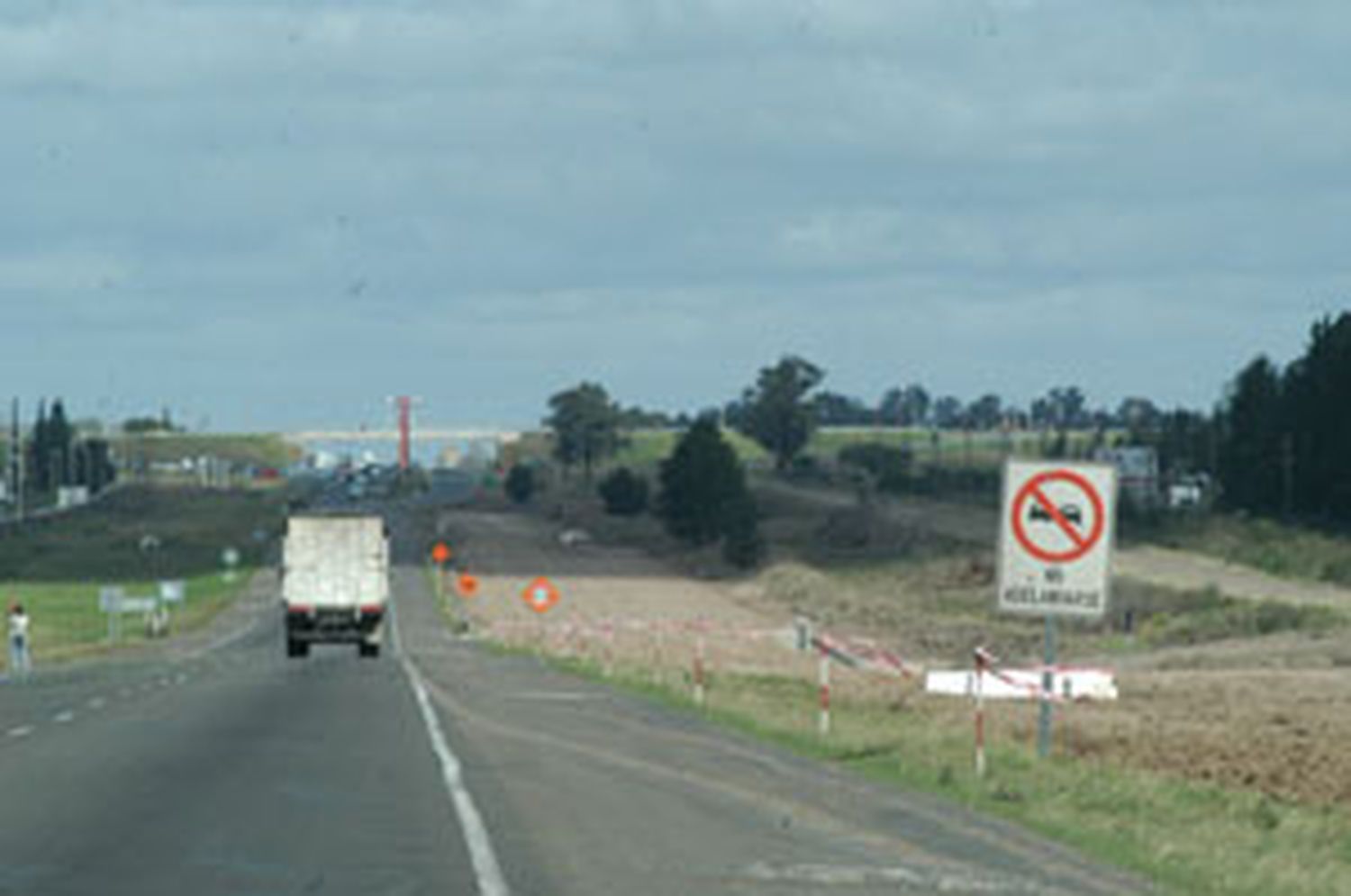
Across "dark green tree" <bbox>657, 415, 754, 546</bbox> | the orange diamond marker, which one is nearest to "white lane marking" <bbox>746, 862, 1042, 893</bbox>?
the orange diamond marker

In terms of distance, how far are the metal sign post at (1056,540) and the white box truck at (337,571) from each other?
138ft

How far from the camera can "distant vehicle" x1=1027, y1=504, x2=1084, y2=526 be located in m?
25.7

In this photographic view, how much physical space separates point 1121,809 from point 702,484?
14630cm

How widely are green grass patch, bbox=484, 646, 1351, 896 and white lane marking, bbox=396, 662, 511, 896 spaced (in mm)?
4333

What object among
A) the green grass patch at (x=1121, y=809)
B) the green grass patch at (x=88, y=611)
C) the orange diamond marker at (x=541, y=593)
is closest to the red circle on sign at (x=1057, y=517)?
the green grass patch at (x=1121, y=809)

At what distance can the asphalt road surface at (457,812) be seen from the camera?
16.7m

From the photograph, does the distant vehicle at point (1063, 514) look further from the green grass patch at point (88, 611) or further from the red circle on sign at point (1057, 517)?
the green grass patch at point (88, 611)

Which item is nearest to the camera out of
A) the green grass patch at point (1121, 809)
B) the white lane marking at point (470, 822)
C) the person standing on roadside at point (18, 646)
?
the white lane marking at point (470, 822)

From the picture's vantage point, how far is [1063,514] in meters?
25.8

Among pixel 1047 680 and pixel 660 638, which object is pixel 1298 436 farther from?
pixel 1047 680

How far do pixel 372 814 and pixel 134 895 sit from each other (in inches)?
223

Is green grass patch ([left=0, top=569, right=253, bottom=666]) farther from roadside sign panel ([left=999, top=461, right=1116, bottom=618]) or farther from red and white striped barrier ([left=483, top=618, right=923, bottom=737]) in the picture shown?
roadside sign panel ([left=999, top=461, right=1116, bottom=618])

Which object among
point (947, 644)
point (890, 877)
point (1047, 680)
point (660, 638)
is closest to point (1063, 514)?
point (1047, 680)

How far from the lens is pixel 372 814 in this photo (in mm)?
20797
